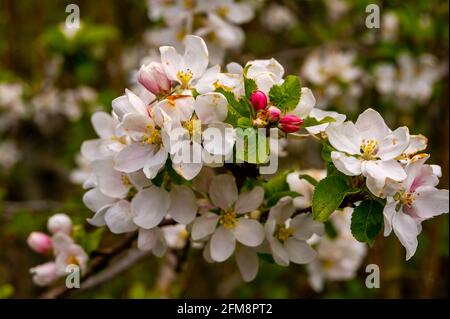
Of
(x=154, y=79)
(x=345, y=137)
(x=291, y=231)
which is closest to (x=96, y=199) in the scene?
(x=154, y=79)

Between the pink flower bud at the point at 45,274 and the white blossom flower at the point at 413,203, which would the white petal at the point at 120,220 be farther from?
the white blossom flower at the point at 413,203

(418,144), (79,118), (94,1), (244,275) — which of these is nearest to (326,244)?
(244,275)

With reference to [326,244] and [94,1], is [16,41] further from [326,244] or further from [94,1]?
[326,244]

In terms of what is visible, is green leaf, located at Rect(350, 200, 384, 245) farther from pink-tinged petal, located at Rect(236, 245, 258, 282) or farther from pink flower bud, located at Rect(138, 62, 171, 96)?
pink flower bud, located at Rect(138, 62, 171, 96)

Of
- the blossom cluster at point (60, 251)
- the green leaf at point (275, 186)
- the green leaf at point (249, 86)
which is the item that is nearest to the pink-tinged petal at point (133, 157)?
the green leaf at point (249, 86)

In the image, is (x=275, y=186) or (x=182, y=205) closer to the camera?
(x=182, y=205)

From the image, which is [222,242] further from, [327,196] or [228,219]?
[327,196]

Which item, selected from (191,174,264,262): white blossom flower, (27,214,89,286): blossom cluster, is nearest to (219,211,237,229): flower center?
(191,174,264,262): white blossom flower
